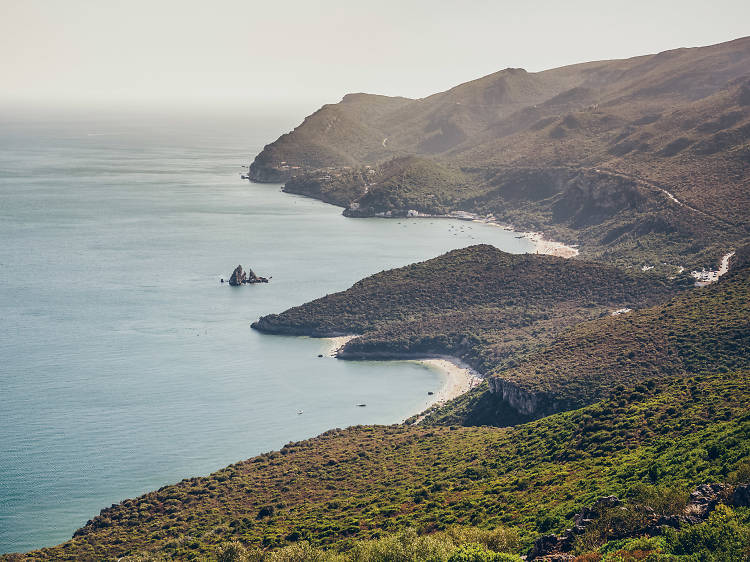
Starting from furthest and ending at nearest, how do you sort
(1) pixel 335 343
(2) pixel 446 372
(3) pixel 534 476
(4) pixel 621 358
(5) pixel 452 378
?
(1) pixel 335 343
(2) pixel 446 372
(5) pixel 452 378
(4) pixel 621 358
(3) pixel 534 476

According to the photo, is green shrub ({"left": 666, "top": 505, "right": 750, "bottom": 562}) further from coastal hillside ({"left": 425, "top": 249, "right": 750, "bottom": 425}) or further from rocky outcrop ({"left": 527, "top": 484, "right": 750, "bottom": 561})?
coastal hillside ({"left": 425, "top": 249, "right": 750, "bottom": 425})

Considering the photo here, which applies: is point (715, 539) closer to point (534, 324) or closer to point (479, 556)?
point (479, 556)

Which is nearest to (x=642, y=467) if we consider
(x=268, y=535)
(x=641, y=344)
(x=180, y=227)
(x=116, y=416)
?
(x=268, y=535)

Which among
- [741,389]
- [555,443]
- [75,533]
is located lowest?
[75,533]

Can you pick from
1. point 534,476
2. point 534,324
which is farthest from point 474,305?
A: point 534,476

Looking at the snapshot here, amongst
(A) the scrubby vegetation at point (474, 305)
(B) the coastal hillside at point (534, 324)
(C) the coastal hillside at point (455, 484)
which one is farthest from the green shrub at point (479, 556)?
(A) the scrubby vegetation at point (474, 305)

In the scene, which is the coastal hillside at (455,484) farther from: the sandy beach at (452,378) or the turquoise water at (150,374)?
the sandy beach at (452,378)

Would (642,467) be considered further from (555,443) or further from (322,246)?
(322,246)

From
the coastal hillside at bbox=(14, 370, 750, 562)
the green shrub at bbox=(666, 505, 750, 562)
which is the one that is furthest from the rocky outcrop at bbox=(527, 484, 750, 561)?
the green shrub at bbox=(666, 505, 750, 562)
